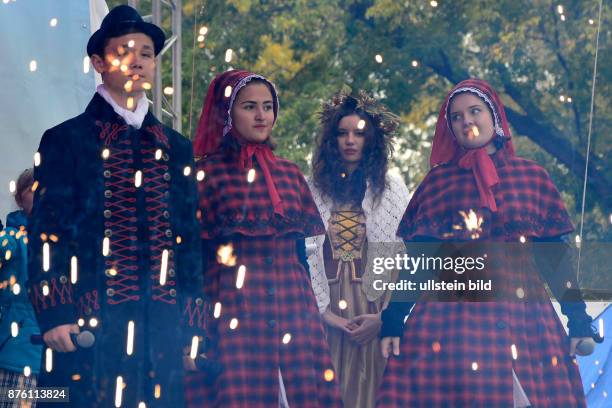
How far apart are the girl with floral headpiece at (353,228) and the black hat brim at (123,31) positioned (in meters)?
1.82

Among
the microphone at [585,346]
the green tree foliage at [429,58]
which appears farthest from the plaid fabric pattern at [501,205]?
the green tree foliage at [429,58]

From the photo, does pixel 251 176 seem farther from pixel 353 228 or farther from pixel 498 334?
pixel 498 334

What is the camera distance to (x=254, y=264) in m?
5.88

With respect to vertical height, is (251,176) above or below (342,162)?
below

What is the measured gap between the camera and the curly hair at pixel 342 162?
698cm

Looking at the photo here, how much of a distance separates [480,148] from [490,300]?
2.50ft

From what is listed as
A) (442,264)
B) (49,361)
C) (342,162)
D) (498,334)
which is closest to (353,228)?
(342,162)

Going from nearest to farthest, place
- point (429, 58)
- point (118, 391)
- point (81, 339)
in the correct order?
1. point (81, 339)
2. point (118, 391)
3. point (429, 58)

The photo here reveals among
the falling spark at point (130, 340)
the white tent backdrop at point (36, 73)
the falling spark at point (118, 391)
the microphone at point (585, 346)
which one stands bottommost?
the falling spark at point (118, 391)

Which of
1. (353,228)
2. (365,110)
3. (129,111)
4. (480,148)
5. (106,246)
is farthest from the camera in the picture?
(365,110)

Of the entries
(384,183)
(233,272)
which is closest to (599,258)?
(384,183)

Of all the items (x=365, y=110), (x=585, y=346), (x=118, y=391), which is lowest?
(x=118, y=391)

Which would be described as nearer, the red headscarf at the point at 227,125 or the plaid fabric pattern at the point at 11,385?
the red headscarf at the point at 227,125

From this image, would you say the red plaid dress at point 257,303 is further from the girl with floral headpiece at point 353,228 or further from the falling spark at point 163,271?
the girl with floral headpiece at point 353,228
